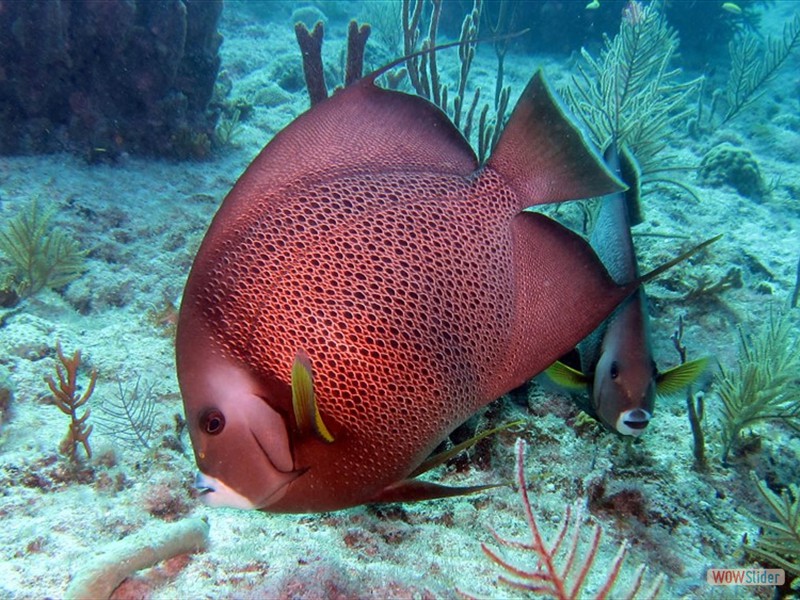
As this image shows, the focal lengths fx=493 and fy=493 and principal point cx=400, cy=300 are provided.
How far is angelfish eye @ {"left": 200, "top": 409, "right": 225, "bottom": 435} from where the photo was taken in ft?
3.66

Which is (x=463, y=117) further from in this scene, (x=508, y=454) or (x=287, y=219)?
(x=287, y=219)

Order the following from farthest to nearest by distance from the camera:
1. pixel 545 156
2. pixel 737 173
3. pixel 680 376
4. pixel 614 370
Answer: pixel 737 173 → pixel 680 376 → pixel 614 370 → pixel 545 156

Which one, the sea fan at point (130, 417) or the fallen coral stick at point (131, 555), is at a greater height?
the fallen coral stick at point (131, 555)

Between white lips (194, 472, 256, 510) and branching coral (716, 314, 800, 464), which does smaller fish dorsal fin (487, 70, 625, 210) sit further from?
branching coral (716, 314, 800, 464)

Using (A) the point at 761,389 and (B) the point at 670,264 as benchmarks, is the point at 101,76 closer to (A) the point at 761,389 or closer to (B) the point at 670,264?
(B) the point at 670,264

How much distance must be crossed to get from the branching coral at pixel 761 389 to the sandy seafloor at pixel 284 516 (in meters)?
0.14

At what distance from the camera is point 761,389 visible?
8.50 feet

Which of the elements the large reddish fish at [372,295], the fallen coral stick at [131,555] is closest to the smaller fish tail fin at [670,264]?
the large reddish fish at [372,295]

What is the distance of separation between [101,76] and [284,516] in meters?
5.24

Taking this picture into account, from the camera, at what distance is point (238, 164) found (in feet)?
18.6

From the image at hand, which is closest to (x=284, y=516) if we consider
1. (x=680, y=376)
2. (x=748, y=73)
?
(x=680, y=376)

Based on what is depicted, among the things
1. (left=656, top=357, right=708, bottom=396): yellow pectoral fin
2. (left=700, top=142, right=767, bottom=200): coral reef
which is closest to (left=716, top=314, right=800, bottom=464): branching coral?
(left=656, top=357, right=708, bottom=396): yellow pectoral fin

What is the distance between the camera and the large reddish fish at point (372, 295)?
1146 millimetres

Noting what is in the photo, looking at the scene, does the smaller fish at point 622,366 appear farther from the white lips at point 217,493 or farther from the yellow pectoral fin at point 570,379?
the white lips at point 217,493
